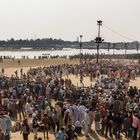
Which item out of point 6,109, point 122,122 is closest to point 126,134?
point 122,122

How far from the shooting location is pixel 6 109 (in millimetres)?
24641

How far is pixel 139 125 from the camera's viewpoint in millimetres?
19828

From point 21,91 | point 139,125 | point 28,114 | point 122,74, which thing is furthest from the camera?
point 122,74

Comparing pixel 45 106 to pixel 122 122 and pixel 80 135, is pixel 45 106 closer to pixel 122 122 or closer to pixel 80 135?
pixel 80 135

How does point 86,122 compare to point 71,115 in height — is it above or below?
below

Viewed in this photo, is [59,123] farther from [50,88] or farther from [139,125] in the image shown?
[50,88]

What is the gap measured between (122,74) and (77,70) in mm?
8692

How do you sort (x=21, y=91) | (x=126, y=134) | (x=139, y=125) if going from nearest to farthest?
(x=139, y=125)
(x=126, y=134)
(x=21, y=91)

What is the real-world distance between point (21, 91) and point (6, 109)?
3580 mm

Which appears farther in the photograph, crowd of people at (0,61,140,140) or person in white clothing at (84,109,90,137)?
person in white clothing at (84,109,90,137)

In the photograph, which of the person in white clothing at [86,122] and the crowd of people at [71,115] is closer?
the crowd of people at [71,115]

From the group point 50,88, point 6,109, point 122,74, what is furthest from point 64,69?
point 6,109

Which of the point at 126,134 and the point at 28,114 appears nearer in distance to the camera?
the point at 126,134

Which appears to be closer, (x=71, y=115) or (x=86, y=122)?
(x=86, y=122)
